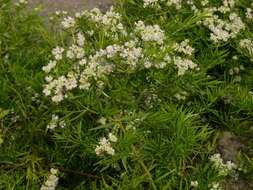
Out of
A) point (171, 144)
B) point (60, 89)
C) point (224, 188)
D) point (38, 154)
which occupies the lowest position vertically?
point (224, 188)

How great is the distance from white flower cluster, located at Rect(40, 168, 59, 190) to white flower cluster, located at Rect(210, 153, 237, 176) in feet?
2.78

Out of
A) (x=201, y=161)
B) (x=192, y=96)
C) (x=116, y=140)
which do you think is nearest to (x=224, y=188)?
(x=201, y=161)

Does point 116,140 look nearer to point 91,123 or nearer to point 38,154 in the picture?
point 91,123

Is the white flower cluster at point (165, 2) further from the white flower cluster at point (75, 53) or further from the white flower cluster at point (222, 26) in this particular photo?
the white flower cluster at point (75, 53)

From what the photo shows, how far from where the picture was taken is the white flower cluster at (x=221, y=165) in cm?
304

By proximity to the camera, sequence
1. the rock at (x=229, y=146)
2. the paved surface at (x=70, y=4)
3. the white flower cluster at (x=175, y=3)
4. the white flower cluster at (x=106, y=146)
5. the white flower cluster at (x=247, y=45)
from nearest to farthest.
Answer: the white flower cluster at (x=106, y=146) < the rock at (x=229, y=146) < the white flower cluster at (x=247, y=45) < the white flower cluster at (x=175, y=3) < the paved surface at (x=70, y=4)

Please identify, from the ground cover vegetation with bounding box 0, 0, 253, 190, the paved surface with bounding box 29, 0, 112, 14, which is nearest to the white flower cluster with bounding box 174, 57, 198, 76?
the ground cover vegetation with bounding box 0, 0, 253, 190

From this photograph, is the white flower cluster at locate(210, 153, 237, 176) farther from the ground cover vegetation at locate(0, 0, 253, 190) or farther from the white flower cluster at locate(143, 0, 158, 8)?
the white flower cluster at locate(143, 0, 158, 8)

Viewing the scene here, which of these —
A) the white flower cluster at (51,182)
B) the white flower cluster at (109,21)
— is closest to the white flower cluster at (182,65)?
the white flower cluster at (109,21)

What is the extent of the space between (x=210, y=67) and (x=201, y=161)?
60cm

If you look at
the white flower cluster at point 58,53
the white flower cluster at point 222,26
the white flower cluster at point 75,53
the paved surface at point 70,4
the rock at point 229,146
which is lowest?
the rock at point 229,146

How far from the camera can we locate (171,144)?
2885 millimetres

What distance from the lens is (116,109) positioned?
2879 millimetres

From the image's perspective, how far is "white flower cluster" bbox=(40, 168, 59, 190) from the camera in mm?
2857
